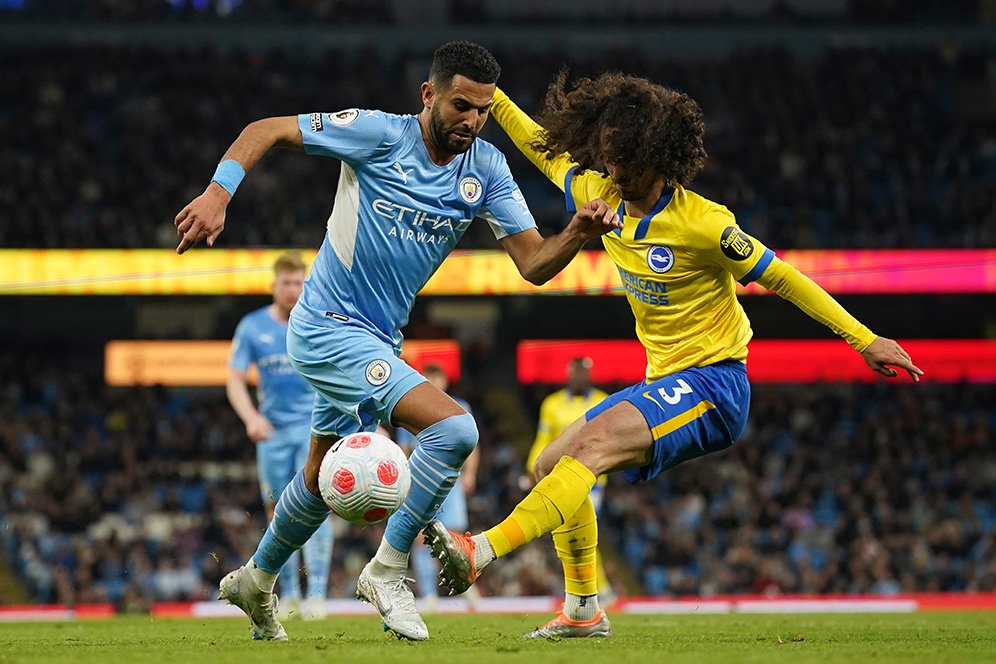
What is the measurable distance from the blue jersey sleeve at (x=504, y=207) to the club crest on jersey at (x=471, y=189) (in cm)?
9

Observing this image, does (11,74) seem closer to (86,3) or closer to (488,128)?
(86,3)

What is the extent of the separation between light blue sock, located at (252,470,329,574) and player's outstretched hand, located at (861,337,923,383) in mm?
2525

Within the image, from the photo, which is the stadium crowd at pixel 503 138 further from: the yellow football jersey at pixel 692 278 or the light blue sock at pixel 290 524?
the yellow football jersey at pixel 692 278

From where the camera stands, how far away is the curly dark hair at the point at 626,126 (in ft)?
19.4

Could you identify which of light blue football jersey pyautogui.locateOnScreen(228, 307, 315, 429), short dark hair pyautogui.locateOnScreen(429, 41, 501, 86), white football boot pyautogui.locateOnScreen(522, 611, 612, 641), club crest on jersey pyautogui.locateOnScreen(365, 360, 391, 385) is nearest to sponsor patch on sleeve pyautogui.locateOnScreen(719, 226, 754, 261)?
short dark hair pyautogui.locateOnScreen(429, 41, 501, 86)

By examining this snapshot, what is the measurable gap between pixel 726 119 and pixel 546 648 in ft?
62.7

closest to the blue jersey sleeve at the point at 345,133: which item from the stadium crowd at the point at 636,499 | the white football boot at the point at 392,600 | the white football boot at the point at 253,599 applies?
the white football boot at the point at 392,600

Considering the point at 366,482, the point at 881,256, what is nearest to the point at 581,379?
the point at 366,482

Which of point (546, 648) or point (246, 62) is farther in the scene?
point (246, 62)

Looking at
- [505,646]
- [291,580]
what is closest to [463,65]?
[505,646]

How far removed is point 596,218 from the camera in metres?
5.38

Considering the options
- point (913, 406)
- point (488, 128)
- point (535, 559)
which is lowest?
point (535, 559)

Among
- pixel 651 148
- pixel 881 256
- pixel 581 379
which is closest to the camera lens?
pixel 651 148

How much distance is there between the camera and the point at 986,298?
2070 cm
